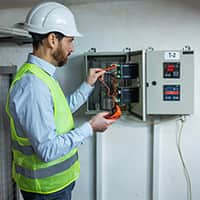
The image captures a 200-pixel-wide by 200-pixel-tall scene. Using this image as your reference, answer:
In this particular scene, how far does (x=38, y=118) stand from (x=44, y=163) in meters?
0.25

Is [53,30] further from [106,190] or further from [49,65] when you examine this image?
[106,190]

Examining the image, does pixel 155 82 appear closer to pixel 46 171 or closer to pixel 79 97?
pixel 79 97

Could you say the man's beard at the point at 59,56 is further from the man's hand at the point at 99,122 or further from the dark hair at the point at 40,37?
the man's hand at the point at 99,122

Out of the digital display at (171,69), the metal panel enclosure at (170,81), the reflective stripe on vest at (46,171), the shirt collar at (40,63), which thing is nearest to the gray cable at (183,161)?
the metal panel enclosure at (170,81)

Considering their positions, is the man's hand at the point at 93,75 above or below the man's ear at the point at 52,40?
below

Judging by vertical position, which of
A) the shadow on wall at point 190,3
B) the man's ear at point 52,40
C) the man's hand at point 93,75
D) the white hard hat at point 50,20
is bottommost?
the man's hand at point 93,75

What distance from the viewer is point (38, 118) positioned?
1.18 m

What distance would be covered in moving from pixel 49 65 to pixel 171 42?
3.16 feet

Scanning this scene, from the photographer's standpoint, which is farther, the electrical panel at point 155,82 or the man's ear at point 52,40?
the electrical panel at point 155,82

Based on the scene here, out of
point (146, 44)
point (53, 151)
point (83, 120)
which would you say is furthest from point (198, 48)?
point (53, 151)

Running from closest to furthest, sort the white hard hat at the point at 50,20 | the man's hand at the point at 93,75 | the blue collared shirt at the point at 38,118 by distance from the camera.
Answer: the blue collared shirt at the point at 38,118
the white hard hat at the point at 50,20
the man's hand at the point at 93,75

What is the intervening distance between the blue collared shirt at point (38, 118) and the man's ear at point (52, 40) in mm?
174

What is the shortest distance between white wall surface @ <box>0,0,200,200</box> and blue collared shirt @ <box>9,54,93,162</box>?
0.87 m

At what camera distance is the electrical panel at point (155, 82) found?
68.4 inches
